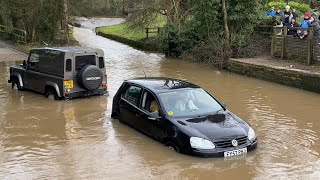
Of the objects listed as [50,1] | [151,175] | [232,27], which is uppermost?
[50,1]

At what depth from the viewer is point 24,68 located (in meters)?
16.7

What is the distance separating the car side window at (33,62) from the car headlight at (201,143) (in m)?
8.66

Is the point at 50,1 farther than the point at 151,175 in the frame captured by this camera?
Yes

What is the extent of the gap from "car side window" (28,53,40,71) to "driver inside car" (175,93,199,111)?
23.9ft

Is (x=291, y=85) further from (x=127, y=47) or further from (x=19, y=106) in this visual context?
(x=127, y=47)

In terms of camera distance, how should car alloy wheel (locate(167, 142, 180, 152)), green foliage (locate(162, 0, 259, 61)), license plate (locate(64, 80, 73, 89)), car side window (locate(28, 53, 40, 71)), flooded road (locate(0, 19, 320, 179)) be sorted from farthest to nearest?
1. green foliage (locate(162, 0, 259, 61))
2. car side window (locate(28, 53, 40, 71))
3. license plate (locate(64, 80, 73, 89))
4. car alloy wheel (locate(167, 142, 180, 152))
5. flooded road (locate(0, 19, 320, 179))

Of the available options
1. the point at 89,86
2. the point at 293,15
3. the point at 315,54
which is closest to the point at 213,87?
the point at 315,54

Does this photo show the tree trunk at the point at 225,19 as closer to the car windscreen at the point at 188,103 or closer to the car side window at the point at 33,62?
the car side window at the point at 33,62

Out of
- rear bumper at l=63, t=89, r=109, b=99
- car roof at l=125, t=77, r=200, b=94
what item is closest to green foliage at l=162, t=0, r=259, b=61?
rear bumper at l=63, t=89, r=109, b=99

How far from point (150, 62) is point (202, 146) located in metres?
19.1

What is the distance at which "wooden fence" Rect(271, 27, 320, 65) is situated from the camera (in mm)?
19438

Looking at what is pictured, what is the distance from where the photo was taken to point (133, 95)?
11.1m

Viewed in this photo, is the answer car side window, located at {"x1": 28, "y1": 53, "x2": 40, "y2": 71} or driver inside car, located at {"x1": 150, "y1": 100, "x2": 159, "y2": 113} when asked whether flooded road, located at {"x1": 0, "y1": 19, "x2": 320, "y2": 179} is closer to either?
driver inside car, located at {"x1": 150, "y1": 100, "x2": 159, "y2": 113}

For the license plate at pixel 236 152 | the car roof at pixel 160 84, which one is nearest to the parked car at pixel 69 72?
the car roof at pixel 160 84
